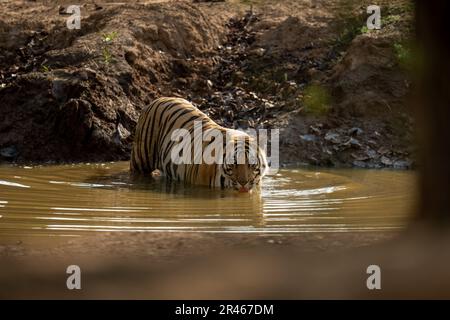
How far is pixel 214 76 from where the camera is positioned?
13406 mm

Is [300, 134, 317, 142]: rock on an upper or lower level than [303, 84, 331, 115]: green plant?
lower

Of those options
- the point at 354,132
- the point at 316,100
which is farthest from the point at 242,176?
the point at 316,100

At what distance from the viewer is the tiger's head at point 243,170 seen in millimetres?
8695

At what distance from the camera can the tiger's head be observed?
8695 mm

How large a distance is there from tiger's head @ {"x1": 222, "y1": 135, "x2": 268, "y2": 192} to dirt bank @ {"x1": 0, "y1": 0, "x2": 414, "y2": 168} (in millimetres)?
2207

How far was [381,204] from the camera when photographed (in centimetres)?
766

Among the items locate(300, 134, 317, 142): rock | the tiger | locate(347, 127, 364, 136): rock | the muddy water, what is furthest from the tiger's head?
locate(347, 127, 364, 136): rock

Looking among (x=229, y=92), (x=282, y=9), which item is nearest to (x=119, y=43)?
(x=229, y=92)

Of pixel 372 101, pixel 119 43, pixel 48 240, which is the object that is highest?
pixel 119 43

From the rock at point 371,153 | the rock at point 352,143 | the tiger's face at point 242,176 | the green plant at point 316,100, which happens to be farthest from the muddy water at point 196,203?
the green plant at point 316,100

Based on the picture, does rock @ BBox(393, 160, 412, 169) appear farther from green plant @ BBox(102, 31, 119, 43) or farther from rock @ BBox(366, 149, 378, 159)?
green plant @ BBox(102, 31, 119, 43)

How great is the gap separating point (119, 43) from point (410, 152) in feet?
15.4

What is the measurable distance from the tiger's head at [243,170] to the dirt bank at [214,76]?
2.21 meters
